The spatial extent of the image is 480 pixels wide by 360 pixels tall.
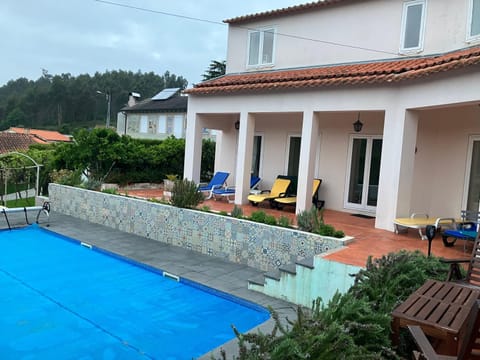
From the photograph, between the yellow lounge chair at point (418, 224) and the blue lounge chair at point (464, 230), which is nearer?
the blue lounge chair at point (464, 230)

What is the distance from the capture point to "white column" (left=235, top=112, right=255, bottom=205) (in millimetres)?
15008

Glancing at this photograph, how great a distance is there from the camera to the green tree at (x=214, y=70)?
56.2 meters

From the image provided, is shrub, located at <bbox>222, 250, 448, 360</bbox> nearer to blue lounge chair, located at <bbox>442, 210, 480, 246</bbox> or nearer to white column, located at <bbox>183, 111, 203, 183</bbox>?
blue lounge chair, located at <bbox>442, 210, 480, 246</bbox>

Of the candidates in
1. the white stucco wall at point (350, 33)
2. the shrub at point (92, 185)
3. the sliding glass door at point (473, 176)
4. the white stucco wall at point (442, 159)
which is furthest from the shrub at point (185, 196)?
the sliding glass door at point (473, 176)

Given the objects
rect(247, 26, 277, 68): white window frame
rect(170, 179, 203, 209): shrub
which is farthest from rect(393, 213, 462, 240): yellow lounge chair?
rect(247, 26, 277, 68): white window frame

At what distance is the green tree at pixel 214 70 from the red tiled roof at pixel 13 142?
2466cm

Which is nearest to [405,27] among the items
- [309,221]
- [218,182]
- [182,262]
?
[309,221]

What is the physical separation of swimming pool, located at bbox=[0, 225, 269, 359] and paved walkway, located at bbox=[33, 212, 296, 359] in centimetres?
29

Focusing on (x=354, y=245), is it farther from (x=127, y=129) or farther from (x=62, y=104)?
(x=62, y=104)

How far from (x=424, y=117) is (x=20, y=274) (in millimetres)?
13142

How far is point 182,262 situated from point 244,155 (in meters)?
5.45

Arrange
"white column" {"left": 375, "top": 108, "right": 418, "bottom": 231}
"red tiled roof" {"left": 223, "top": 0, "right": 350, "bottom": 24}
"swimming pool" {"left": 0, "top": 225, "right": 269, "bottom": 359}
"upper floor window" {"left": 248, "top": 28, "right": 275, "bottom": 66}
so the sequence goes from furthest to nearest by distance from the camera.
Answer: "upper floor window" {"left": 248, "top": 28, "right": 275, "bottom": 66}, "red tiled roof" {"left": 223, "top": 0, "right": 350, "bottom": 24}, "white column" {"left": 375, "top": 108, "right": 418, "bottom": 231}, "swimming pool" {"left": 0, "top": 225, "right": 269, "bottom": 359}

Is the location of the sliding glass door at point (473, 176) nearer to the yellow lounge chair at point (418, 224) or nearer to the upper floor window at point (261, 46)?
the yellow lounge chair at point (418, 224)

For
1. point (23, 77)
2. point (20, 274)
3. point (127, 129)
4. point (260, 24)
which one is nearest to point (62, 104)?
point (23, 77)
